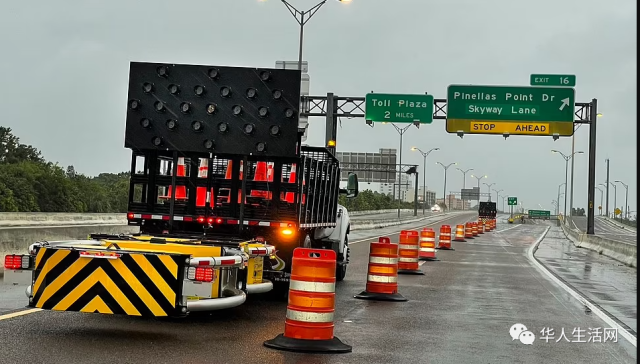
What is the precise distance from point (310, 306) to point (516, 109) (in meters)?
33.3

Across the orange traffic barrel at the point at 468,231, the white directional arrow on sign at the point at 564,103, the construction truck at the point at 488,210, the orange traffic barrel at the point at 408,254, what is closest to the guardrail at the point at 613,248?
the orange traffic barrel at the point at 408,254

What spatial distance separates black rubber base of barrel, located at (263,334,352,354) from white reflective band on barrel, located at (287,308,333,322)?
8.9 inches

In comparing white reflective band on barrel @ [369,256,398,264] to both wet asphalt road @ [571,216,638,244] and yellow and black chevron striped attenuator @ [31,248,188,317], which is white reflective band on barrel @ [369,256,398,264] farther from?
wet asphalt road @ [571,216,638,244]

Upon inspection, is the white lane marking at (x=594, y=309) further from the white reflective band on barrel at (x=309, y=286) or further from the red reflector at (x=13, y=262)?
the red reflector at (x=13, y=262)

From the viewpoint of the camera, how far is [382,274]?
47.7 ft

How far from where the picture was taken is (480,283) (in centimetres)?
1886

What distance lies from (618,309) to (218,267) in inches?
315

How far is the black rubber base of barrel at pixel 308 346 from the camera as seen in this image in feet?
29.1

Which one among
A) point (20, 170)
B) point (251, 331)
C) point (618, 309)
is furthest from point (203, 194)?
point (20, 170)

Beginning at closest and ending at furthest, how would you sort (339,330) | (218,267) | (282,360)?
(282,360)
(218,267)
(339,330)

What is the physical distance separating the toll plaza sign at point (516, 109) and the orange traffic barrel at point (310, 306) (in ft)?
107

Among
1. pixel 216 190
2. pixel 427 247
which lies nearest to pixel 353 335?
pixel 216 190

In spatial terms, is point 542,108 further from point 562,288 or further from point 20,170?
point 20,170

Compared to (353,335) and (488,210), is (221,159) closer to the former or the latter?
(353,335)
